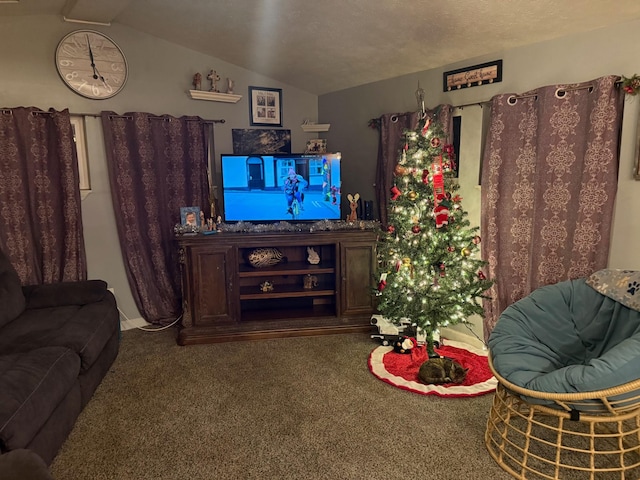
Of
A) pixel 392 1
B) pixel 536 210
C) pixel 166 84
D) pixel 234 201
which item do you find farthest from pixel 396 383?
pixel 166 84

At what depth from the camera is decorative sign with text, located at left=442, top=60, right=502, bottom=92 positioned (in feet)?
Answer: 9.72

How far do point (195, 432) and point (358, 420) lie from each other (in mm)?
866

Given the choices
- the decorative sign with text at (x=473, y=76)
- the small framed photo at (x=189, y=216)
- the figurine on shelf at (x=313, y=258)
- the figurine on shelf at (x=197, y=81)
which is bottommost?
the figurine on shelf at (x=313, y=258)

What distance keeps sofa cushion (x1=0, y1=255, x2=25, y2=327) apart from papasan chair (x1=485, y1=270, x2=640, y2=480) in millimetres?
2842

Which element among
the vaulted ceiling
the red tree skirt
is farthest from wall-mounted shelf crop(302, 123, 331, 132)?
the red tree skirt

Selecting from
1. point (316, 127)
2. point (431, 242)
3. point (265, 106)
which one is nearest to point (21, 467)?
point (431, 242)

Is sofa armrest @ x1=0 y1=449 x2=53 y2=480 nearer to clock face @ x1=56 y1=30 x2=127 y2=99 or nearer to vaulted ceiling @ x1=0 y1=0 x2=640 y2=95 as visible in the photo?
vaulted ceiling @ x1=0 y1=0 x2=640 y2=95

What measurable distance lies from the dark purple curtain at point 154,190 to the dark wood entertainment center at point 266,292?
483 mm

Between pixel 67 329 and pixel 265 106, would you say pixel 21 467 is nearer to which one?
pixel 67 329

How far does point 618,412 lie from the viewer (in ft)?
5.79

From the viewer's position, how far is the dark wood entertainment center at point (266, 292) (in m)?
3.41

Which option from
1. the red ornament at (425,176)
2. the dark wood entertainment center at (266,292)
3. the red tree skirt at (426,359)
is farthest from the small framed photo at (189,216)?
the red ornament at (425,176)

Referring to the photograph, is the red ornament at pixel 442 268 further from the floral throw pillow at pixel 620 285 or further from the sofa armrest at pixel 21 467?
the sofa armrest at pixel 21 467

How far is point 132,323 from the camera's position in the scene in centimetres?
384
